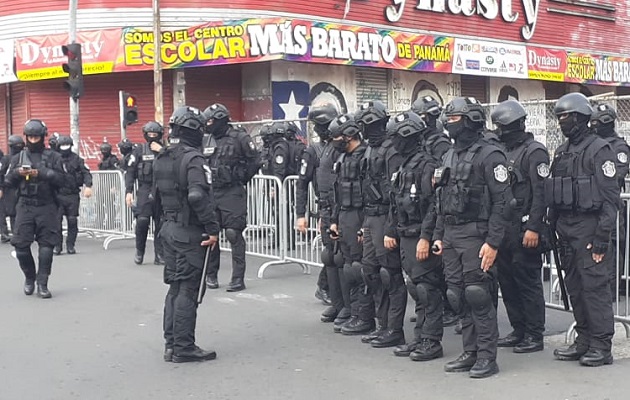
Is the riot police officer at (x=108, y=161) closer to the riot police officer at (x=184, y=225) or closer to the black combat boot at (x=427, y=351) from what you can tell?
the riot police officer at (x=184, y=225)

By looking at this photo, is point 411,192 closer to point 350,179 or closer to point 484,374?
point 350,179

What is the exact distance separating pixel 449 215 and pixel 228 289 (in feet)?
14.3

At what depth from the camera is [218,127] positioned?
960 centimetres

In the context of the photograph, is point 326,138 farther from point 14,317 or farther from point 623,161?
point 14,317

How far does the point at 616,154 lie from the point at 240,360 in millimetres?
4066

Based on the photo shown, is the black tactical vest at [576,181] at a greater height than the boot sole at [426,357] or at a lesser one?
greater

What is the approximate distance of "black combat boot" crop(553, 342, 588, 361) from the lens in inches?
250

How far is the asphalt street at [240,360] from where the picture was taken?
228 inches

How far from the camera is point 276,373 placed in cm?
630

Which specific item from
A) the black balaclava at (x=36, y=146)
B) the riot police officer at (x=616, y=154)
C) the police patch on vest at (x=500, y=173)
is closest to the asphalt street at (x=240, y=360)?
the riot police officer at (x=616, y=154)

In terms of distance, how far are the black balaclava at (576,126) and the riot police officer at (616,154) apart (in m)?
0.97

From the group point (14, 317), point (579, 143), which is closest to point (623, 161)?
point (579, 143)

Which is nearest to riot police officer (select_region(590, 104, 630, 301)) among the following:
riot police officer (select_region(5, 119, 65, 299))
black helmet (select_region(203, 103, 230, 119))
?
black helmet (select_region(203, 103, 230, 119))

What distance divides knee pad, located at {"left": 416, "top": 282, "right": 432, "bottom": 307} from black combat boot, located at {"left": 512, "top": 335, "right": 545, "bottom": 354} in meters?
0.93
